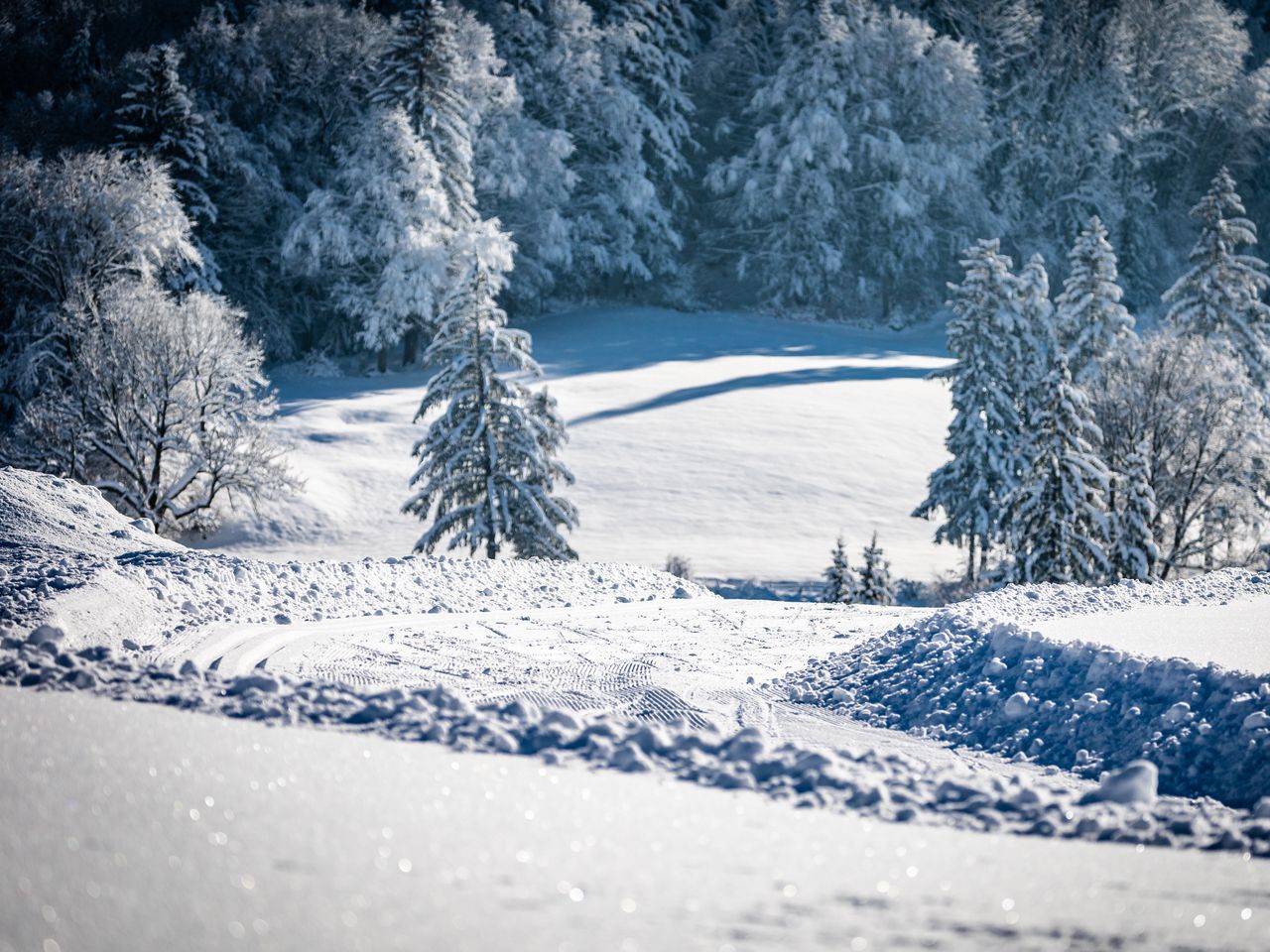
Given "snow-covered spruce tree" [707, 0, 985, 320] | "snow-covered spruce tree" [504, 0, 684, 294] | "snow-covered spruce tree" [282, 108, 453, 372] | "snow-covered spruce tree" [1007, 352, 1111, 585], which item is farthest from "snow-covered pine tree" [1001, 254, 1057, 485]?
"snow-covered spruce tree" [504, 0, 684, 294]

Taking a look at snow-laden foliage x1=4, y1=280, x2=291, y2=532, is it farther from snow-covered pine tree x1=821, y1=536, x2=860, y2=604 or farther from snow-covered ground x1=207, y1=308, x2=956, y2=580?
snow-covered pine tree x1=821, y1=536, x2=860, y2=604

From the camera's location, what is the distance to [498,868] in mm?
3689

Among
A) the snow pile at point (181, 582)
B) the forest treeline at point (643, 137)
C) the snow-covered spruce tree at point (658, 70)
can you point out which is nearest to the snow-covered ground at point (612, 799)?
the snow pile at point (181, 582)

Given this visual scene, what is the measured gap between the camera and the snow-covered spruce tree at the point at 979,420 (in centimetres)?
2867

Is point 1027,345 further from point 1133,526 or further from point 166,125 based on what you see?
point 166,125

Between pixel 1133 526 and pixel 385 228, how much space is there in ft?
81.7

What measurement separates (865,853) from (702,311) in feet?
165

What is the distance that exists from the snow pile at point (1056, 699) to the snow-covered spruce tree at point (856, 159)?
136 ft

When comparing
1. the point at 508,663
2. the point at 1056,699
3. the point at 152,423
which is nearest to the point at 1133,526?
the point at 1056,699

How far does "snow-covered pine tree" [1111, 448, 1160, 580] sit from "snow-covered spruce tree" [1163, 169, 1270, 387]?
11.7 meters

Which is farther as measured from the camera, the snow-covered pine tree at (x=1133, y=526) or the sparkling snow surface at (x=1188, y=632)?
the snow-covered pine tree at (x=1133, y=526)

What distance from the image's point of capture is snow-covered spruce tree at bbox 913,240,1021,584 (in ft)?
94.1

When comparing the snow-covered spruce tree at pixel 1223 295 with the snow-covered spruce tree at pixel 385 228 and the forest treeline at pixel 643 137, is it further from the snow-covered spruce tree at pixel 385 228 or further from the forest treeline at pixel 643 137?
the snow-covered spruce tree at pixel 385 228

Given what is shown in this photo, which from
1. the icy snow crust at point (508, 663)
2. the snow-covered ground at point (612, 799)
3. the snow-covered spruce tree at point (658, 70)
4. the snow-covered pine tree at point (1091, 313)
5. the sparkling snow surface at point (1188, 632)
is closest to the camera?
the snow-covered ground at point (612, 799)
